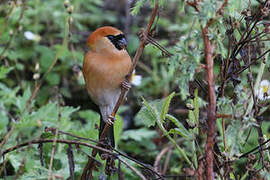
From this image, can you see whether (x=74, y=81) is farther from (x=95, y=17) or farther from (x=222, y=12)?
(x=222, y=12)

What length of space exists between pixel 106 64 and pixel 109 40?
0.58ft

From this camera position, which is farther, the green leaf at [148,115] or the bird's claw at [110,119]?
→ the bird's claw at [110,119]

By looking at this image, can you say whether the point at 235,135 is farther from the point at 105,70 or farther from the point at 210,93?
the point at 105,70

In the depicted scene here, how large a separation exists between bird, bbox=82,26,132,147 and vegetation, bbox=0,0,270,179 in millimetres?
201

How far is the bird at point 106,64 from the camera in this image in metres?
2.73

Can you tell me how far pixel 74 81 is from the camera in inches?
176

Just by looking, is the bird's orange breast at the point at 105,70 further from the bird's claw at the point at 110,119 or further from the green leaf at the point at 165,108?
the green leaf at the point at 165,108

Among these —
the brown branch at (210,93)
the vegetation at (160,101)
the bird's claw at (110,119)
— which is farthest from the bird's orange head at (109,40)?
the brown branch at (210,93)

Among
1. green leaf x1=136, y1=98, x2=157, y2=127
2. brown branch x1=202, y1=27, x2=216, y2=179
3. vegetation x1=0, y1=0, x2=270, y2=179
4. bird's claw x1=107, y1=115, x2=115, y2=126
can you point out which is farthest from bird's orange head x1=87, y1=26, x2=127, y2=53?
brown branch x1=202, y1=27, x2=216, y2=179

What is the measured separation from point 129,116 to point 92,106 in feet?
1.26

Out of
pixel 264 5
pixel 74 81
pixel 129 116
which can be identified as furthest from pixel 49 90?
pixel 264 5

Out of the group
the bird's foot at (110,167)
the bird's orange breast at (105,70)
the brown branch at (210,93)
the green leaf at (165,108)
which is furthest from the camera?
the bird's orange breast at (105,70)

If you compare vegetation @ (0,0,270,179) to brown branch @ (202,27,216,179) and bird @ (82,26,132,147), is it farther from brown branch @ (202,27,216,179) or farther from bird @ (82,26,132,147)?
bird @ (82,26,132,147)

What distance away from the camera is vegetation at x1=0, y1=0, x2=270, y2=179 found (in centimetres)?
154
